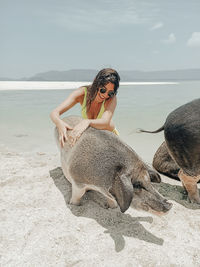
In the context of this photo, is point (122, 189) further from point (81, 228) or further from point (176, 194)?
point (176, 194)

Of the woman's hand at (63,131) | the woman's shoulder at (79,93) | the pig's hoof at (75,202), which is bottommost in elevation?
the pig's hoof at (75,202)

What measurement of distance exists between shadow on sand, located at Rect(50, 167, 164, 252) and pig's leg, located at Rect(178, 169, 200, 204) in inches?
23.4

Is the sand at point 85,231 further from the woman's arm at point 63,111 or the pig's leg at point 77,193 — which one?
the woman's arm at point 63,111

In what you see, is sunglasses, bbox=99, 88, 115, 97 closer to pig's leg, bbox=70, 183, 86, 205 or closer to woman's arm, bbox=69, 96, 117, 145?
woman's arm, bbox=69, 96, 117, 145

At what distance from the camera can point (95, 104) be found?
10.1ft

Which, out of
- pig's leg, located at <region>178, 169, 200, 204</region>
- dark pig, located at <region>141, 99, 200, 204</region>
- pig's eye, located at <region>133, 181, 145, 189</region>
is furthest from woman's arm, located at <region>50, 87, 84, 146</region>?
pig's leg, located at <region>178, 169, 200, 204</region>

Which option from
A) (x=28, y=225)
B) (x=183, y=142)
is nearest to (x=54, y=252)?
(x=28, y=225)

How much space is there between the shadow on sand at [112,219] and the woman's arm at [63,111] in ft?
2.09

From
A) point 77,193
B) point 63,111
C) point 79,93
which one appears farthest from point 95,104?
point 77,193

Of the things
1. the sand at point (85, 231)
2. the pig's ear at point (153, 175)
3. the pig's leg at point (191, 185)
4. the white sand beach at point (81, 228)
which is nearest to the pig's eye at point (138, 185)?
the white sand beach at point (81, 228)

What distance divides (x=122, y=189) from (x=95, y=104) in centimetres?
120

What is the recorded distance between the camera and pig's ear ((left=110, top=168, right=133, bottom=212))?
6.93 feet

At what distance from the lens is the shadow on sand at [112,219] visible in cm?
230

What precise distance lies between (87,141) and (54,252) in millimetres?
924
